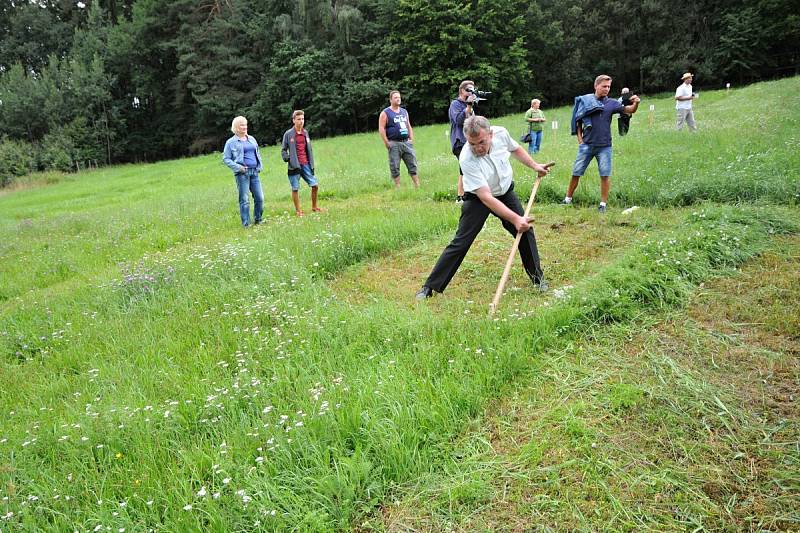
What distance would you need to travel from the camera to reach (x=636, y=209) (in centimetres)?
772

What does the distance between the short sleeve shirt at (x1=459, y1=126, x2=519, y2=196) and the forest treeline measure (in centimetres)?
3731

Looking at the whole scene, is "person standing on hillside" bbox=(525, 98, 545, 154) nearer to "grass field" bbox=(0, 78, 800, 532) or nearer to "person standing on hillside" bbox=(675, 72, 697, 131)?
"person standing on hillside" bbox=(675, 72, 697, 131)

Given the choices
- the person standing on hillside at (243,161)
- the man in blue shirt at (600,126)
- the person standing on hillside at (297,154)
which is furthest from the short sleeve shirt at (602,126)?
the person standing on hillside at (243,161)

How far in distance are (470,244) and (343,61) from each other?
4080 cm

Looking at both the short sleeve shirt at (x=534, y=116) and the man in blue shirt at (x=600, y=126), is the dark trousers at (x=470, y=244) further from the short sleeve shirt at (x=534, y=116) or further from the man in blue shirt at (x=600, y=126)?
the short sleeve shirt at (x=534, y=116)

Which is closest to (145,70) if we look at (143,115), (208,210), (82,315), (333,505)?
(143,115)

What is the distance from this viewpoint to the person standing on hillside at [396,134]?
35.3ft

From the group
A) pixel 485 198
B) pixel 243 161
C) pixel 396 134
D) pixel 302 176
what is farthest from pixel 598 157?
pixel 243 161

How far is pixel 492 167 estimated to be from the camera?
521 cm

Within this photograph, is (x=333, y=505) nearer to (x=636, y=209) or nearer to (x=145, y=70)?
(x=636, y=209)

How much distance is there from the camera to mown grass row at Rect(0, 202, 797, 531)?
2.86m

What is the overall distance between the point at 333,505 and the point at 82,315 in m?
4.85

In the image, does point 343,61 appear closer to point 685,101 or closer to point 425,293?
point 685,101

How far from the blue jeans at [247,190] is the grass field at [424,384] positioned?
6.35ft
